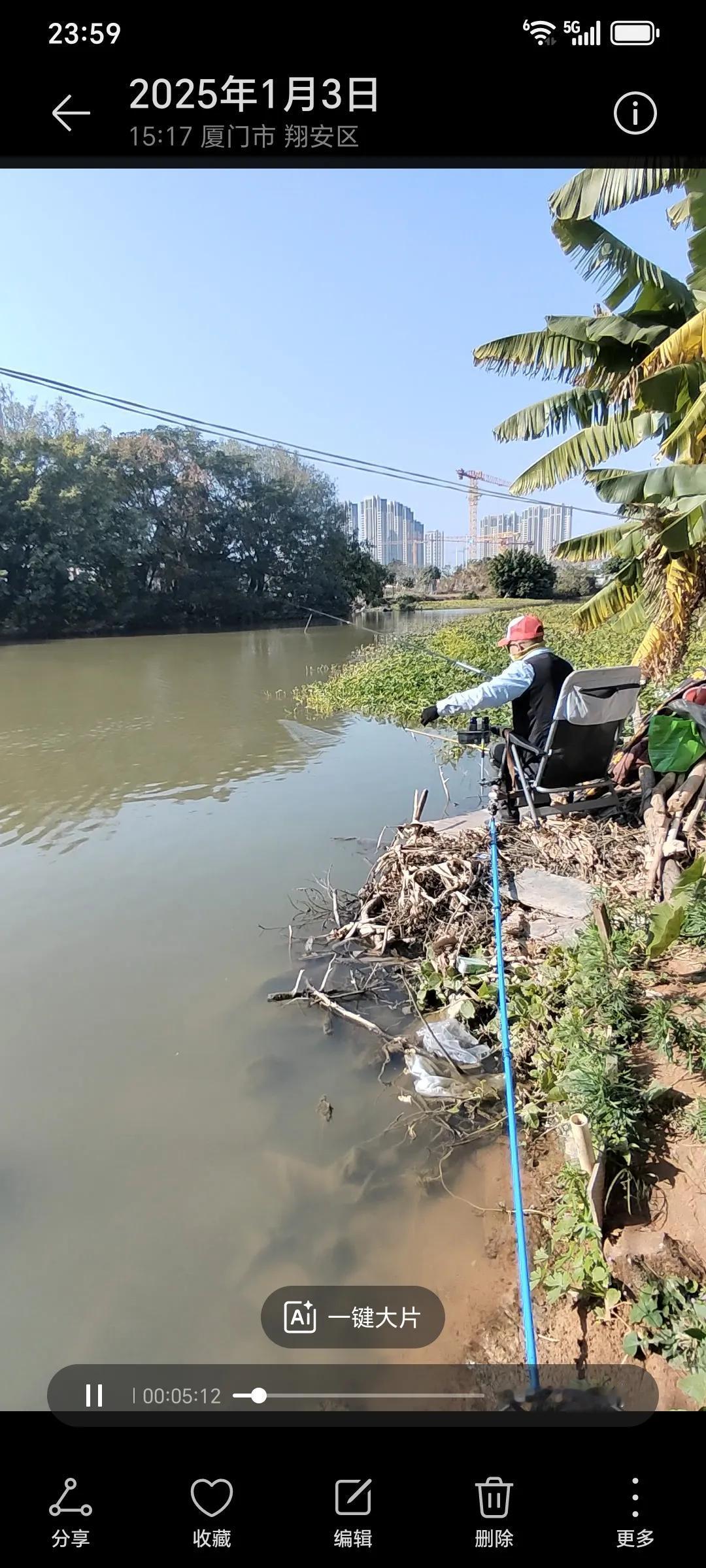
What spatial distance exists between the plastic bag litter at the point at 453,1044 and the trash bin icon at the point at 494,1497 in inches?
99.4

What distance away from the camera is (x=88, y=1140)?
10.3ft

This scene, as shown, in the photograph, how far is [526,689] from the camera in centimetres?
470

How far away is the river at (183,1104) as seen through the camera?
7.84ft

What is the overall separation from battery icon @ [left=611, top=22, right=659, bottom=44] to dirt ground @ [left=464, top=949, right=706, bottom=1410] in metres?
2.60

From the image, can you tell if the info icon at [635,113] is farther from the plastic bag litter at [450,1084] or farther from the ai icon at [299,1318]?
the plastic bag litter at [450,1084]

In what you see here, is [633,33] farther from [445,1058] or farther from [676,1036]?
[445,1058]

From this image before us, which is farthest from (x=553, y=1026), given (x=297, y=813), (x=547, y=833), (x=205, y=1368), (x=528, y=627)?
(x=297, y=813)

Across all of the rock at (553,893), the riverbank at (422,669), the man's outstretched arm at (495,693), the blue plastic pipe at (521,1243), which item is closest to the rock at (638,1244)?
the blue plastic pipe at (521,1243)

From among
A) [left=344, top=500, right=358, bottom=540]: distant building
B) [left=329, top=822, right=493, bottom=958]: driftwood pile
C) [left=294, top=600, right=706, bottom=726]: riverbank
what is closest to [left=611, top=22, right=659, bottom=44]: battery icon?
[left=329, top=822, right=493, bottom=958]: driftwood pile

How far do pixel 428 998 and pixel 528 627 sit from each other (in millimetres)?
2478

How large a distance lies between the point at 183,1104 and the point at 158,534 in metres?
35.9

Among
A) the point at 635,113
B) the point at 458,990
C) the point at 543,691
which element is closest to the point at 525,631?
the point at 543,691

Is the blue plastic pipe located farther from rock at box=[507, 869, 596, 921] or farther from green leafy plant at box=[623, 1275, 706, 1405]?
rock at box=[507, 869, 596, 921]

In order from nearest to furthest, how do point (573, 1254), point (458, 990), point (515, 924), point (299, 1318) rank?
point (299, 1318), point (573, 1254), point (458, 990), point (515, 924)
